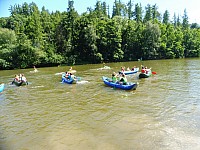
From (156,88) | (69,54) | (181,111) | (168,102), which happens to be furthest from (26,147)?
(69,54)

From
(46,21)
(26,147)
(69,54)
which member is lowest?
(26,147)

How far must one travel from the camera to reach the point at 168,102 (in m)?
14.3

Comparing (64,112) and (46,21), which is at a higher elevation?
(46,21)

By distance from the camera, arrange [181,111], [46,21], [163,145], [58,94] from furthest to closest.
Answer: [46,21] → [58,94] → [181,111] → [163,145]

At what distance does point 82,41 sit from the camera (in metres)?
54.4

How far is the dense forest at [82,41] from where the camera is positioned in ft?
153

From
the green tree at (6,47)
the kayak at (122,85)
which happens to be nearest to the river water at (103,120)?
the kayak at (122,85)

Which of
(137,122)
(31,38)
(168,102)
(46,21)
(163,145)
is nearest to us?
(163,145)

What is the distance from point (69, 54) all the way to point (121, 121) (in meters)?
45.0

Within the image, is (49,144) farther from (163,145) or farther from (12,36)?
(12,36)

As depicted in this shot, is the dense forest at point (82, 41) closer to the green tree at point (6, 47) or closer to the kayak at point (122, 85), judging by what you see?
the green tree at point (6, 47)

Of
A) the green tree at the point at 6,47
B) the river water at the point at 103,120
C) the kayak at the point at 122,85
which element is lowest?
the river water at the point at 103,120

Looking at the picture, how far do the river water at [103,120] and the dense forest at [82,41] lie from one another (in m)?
29.6

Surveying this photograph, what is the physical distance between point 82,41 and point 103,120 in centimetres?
4443
